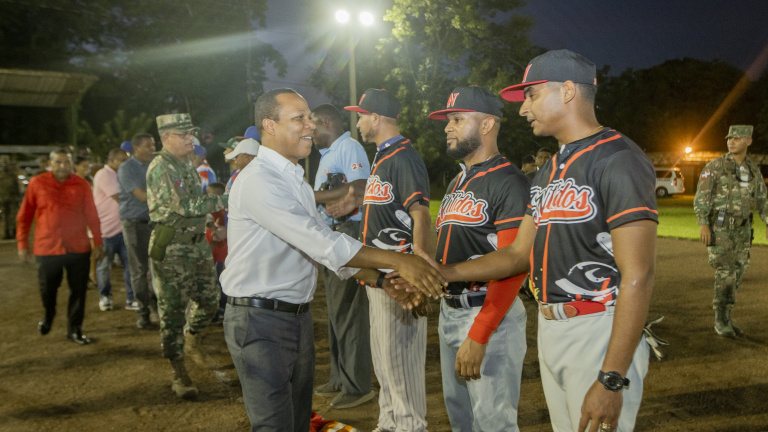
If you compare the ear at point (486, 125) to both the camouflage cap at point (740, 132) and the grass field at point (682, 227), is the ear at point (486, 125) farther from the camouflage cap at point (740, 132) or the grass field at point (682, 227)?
the grass field at point (682, 227)

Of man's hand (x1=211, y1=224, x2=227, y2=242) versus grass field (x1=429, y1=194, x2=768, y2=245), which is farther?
grass field (x1=429, y1=194, x2=768, y2=245)

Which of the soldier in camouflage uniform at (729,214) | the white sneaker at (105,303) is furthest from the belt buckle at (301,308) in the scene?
the white sneaker at (105,303)

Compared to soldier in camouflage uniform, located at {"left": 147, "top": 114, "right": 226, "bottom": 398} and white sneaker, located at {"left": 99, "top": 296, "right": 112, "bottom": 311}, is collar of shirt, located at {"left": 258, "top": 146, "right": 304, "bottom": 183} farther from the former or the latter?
white sneaker, located at {"left": 99, "top": 296, "right": 112, "bottom": 311}

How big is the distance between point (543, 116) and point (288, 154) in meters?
1.47

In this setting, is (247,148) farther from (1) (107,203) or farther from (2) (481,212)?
(1) (107,203)

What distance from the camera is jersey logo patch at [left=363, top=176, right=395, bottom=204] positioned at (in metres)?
4.07

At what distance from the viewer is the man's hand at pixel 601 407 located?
1.98 meters

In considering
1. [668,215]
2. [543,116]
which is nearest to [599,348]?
[543,116]

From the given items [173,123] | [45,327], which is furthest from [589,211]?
[45,327]

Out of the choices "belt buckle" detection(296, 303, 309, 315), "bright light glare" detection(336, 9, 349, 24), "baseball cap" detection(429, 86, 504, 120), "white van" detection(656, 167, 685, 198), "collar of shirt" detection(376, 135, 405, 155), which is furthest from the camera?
"white van" detection(656, 167, 685, 198)

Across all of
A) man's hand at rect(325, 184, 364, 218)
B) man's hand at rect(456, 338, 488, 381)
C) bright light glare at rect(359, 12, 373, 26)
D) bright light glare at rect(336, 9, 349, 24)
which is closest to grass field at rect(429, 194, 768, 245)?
bright light glare at rect(359, 12, 373, 26)

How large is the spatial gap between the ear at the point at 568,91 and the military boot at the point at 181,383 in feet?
14.3

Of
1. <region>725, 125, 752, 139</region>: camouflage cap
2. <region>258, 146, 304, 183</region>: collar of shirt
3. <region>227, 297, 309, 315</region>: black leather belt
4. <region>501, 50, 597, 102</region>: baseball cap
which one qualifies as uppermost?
<region>725, 125, 752, 139</region>: camouflage cap

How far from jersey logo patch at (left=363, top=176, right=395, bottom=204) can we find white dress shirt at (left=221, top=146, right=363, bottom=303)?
102 centimetres
